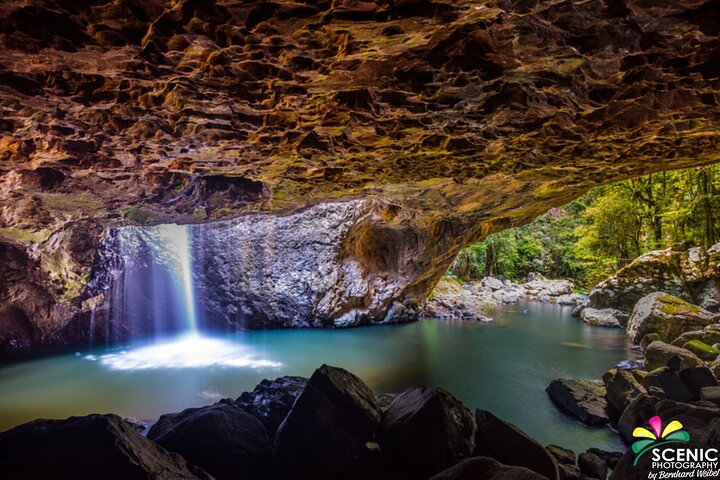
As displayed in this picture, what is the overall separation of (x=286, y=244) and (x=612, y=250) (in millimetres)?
15551

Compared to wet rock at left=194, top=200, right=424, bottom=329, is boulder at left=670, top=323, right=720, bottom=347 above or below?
below

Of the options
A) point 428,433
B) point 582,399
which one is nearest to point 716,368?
point 582,399

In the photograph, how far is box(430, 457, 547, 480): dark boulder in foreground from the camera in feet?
8.16

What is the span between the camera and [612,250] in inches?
690

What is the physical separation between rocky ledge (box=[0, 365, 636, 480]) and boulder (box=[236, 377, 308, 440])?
174 millimetres

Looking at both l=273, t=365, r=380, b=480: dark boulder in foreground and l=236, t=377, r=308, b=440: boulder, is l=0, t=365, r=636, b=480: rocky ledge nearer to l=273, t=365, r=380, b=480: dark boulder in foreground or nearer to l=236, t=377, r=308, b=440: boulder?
l=273, t=365, r=380, b=480: dark boulder in foreground

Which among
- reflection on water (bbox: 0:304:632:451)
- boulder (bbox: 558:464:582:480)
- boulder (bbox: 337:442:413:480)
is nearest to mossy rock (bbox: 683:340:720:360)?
reflection on water (bbox: 0:304:632:451)

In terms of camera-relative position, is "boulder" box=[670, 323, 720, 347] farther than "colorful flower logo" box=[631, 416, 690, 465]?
Yes

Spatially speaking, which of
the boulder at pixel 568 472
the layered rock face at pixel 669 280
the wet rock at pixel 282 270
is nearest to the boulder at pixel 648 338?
the layered rock face at pixel 669 280

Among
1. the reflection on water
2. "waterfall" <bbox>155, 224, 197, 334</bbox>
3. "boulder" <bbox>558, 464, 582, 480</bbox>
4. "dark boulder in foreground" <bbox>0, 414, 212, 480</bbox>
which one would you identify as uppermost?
"waterfall" <bbox>155, 224, 197, 334</bbox>

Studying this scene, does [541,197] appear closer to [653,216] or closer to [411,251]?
[411,251]

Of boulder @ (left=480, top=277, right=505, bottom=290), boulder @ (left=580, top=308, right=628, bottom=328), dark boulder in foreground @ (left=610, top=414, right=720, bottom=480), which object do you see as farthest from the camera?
boulder @ (left=480, top=277, right=505, bottom=290)

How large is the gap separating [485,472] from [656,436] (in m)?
2.67

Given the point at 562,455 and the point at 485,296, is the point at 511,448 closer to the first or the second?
the point at 562,455
